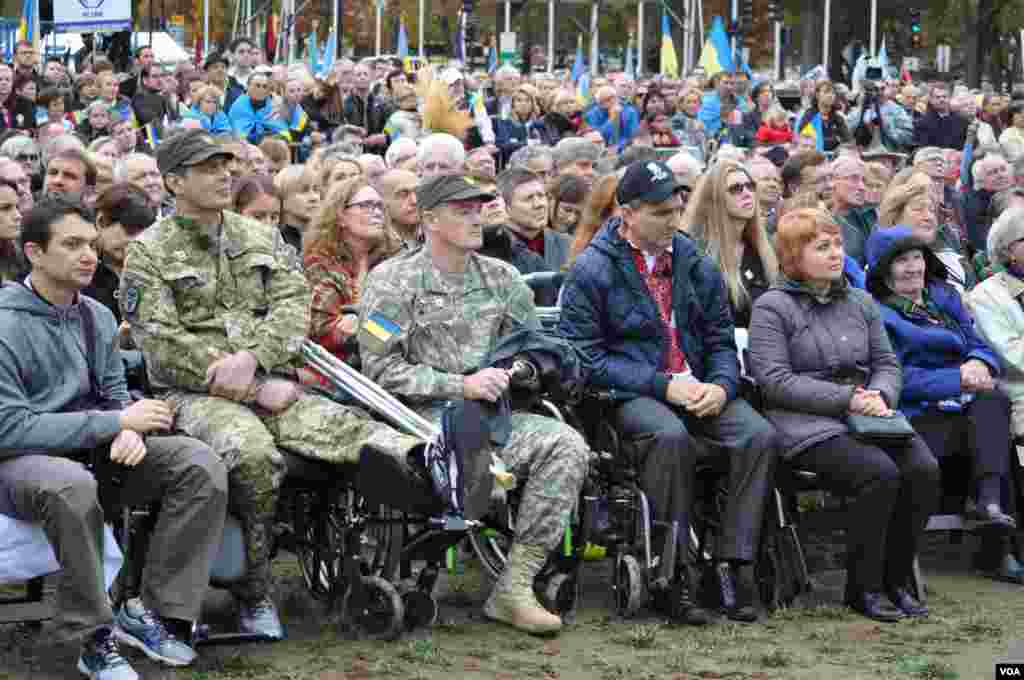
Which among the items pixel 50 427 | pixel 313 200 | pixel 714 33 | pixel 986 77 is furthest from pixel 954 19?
pixel 50 427

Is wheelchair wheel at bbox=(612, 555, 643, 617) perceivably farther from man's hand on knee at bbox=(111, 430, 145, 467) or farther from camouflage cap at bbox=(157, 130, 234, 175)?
camouflage cap at bbox=(157, 130, 234, 175)

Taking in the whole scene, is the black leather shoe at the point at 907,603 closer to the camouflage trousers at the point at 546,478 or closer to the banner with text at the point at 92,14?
the camouflage trousers at the point at 546,478

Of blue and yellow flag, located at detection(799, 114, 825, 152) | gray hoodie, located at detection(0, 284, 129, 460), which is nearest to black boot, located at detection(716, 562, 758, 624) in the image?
gray hoodie, located at detection(0, 284, 129, 460)

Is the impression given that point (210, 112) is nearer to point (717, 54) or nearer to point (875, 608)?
point (875, 608)

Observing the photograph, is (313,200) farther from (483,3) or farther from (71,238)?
(483,3)

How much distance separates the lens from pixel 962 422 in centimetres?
850

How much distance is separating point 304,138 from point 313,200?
31.9 feet

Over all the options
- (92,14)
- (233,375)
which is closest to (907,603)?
(233,375)

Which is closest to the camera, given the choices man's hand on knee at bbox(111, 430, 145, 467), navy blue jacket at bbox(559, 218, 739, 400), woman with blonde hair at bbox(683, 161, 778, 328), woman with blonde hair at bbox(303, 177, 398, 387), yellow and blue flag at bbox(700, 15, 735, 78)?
man's hand on knee at bbox(111, 430, 145, 467)

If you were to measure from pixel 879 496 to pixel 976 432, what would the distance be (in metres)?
1.04

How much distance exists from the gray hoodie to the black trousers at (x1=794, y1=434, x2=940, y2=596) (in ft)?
9.77

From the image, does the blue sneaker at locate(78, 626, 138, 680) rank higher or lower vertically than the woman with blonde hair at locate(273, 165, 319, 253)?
lower

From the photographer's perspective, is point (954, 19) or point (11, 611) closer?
point (11, 611)

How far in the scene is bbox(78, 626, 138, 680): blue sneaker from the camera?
617 cm
